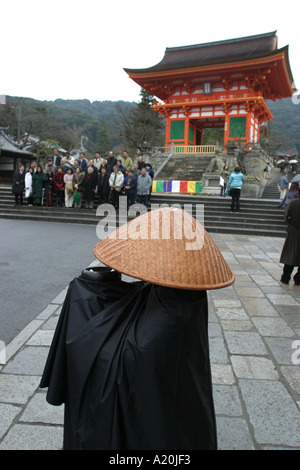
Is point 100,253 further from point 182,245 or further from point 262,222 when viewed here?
point 262,222

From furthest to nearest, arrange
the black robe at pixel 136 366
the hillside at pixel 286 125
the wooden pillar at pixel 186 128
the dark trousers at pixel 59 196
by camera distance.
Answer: the hillside at pixel 286 125 < the wooden pillar at pixel 186 128 < the dark trousers at pixel 59 196 < the black robe at pixel 136 366

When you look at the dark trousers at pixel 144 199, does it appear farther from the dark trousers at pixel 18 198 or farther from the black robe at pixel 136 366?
the black robe at pixel 136 366

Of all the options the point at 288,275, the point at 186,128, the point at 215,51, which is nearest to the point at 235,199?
the point at 288,275

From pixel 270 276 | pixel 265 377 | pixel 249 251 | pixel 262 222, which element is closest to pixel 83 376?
pixel 265 377

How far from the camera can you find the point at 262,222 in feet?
35.8

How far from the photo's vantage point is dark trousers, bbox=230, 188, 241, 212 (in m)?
11.4

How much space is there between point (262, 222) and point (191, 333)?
410 inches

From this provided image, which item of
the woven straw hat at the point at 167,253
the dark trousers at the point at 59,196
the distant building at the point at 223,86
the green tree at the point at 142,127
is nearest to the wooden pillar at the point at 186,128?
the distant building at the point at 223,86

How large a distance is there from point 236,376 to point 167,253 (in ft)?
6.61

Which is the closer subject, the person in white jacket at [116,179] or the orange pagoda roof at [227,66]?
the person in white jacket at [116,179]

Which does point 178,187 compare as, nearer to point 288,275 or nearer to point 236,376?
point 288,275

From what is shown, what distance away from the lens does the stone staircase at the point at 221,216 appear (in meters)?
10.6

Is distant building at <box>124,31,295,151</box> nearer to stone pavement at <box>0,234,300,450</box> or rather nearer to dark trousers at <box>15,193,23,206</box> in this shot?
dark trousers at <box>15,193,23,206</box>

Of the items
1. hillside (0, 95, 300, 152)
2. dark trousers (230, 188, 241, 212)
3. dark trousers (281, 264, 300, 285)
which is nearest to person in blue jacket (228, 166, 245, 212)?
dark trousers (230, 188, 241, 212)
